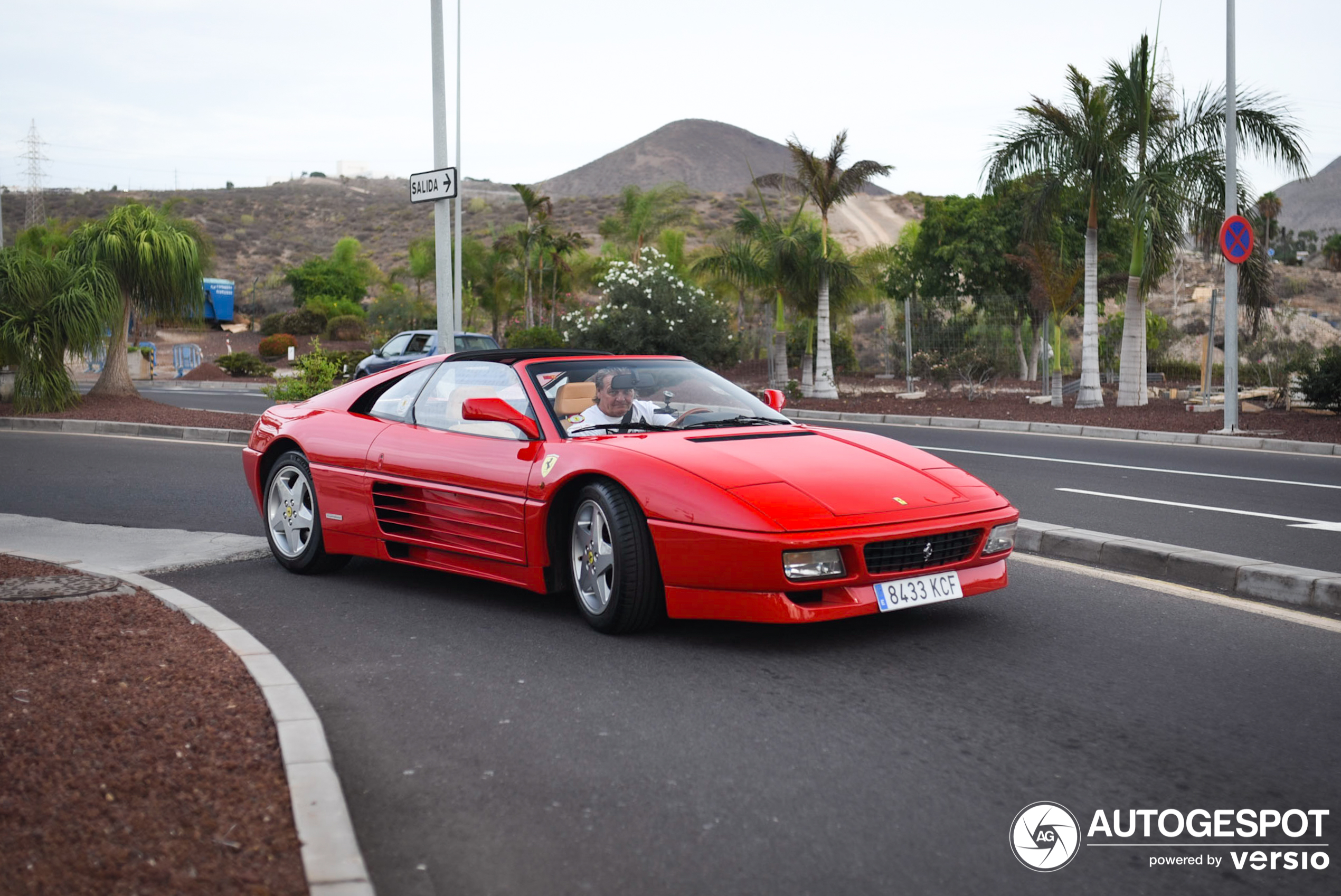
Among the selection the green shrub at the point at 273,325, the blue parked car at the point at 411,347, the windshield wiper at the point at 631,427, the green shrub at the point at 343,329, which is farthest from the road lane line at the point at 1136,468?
the green shrub at the point at 273,325

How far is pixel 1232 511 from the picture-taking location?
9.30m

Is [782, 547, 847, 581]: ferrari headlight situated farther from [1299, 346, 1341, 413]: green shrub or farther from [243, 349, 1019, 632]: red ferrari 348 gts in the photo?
[1299, 346, 1341, 413]: green shrub

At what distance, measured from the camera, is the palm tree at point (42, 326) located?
62.7 ft

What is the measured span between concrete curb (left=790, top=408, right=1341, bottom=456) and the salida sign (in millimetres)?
9660

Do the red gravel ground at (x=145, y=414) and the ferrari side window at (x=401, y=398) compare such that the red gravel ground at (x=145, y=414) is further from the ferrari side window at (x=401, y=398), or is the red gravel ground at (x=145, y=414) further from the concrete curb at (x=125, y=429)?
the ferrari side window at (x=401, y=398)

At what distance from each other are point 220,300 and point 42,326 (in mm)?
39187

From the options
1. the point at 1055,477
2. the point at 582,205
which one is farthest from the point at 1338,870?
the point at 582,205

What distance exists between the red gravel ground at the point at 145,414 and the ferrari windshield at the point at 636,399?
39.3 ft

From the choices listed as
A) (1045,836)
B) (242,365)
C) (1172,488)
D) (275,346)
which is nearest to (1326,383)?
(1172,488)

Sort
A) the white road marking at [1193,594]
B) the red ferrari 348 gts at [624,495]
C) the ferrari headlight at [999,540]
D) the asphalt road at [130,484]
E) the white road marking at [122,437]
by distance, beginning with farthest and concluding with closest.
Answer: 1. the white road marking at [122,437]
2. the asphalt road at [130,484]
3. the white road marking at [1193,594]
4. the ferrari headlight at [999,540]
5. the red ferrari 348 gts at [624,495]

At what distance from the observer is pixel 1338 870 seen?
2.98m

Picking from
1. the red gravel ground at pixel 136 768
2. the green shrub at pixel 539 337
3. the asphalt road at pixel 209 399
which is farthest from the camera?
the green shrub at pixel 539 337

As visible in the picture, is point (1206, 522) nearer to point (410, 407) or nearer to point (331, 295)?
point (410, 407)

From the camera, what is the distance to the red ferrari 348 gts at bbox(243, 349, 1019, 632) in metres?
4.88
